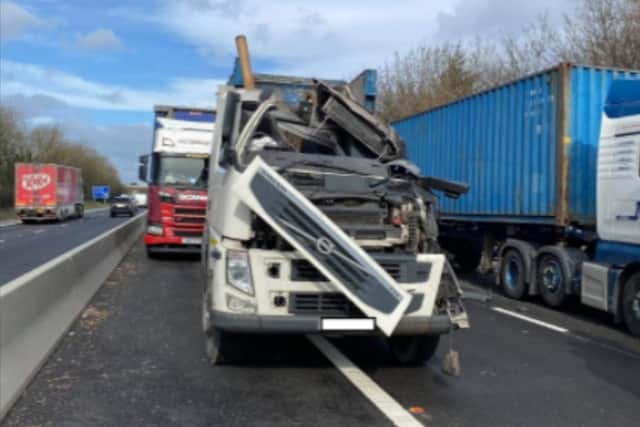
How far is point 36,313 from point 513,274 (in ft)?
27.0

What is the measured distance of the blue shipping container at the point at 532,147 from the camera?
33.4ft

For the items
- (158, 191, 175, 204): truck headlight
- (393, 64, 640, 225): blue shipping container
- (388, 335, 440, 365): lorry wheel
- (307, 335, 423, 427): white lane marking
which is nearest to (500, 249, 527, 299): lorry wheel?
(393, 64, 640, 225): blue shipping container

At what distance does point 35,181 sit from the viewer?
39.4m

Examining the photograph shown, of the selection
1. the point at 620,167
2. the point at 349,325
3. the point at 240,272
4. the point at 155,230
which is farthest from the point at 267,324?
the point at 155,230

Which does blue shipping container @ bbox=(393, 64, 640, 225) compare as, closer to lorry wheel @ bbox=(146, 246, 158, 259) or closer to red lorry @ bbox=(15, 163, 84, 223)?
lorry wheel @ bbox=(146, 246, 158, 259)

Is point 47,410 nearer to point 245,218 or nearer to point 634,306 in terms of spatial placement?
point 245,218

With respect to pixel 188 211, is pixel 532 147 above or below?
above

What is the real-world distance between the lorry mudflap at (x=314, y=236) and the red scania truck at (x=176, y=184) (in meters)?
9.88

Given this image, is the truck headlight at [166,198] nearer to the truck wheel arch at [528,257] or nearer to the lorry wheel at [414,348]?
the truck wheel arch at [528,257]

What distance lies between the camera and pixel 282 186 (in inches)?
207

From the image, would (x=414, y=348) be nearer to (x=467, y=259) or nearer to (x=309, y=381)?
(x=309, y=381)

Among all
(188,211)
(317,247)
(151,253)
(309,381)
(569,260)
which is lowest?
(309,381)

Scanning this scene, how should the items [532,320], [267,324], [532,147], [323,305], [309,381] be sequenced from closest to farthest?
[267,324] → [323,305] → [309,381] → [532,320] → [532,147]

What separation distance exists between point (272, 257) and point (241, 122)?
1760 millimetres
